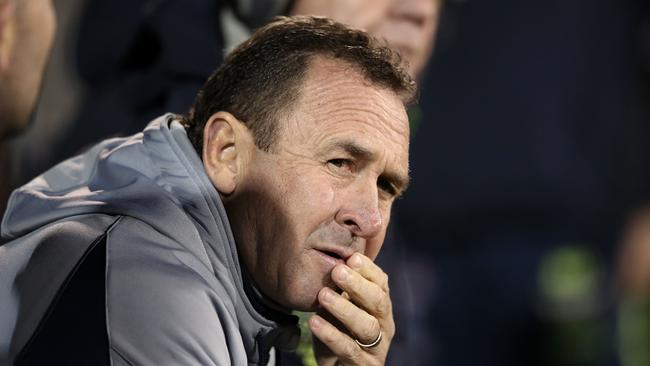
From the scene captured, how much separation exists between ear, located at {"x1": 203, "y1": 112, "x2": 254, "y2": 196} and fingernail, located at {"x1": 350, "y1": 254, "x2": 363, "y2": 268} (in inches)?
7.3

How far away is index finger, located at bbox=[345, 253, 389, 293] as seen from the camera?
154cm

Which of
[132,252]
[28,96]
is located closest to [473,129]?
[28,96]

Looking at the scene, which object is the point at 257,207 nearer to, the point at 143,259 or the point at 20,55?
the point at 143,259

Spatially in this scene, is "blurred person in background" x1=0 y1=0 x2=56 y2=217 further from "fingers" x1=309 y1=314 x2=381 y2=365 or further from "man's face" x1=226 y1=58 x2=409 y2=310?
"fingers" x1=309 y1=314 x2=381 y2=365

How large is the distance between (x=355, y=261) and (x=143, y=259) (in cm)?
29

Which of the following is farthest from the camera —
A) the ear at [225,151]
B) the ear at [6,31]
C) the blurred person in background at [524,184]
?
the blurred person in background at [524,184]

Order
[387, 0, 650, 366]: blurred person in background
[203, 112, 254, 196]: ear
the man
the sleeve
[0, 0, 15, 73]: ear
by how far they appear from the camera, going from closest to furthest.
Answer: the sleeve → the man → [203, 112, 254, 196]: ear → [0, 0, 15, 73]: ear → [387, 0, 650, 366]: blurred person in background

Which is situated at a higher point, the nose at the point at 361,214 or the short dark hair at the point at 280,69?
the short dark hair at the point at 280,69

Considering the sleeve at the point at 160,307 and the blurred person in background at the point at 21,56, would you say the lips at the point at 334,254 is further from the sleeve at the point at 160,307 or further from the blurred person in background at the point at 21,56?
the blurred person in background at the point at 21,56

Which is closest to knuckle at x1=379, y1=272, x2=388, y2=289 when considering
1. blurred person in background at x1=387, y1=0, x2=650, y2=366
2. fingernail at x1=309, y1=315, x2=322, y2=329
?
fingernail at x1=309, y1=315, x2=322, y2=329

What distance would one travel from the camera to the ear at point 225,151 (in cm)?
158

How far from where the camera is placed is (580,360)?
13.6ft

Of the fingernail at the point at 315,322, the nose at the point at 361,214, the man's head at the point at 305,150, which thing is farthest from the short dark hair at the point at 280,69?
the fingernail at the point at 315,322

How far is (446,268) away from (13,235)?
→ 2593mm
